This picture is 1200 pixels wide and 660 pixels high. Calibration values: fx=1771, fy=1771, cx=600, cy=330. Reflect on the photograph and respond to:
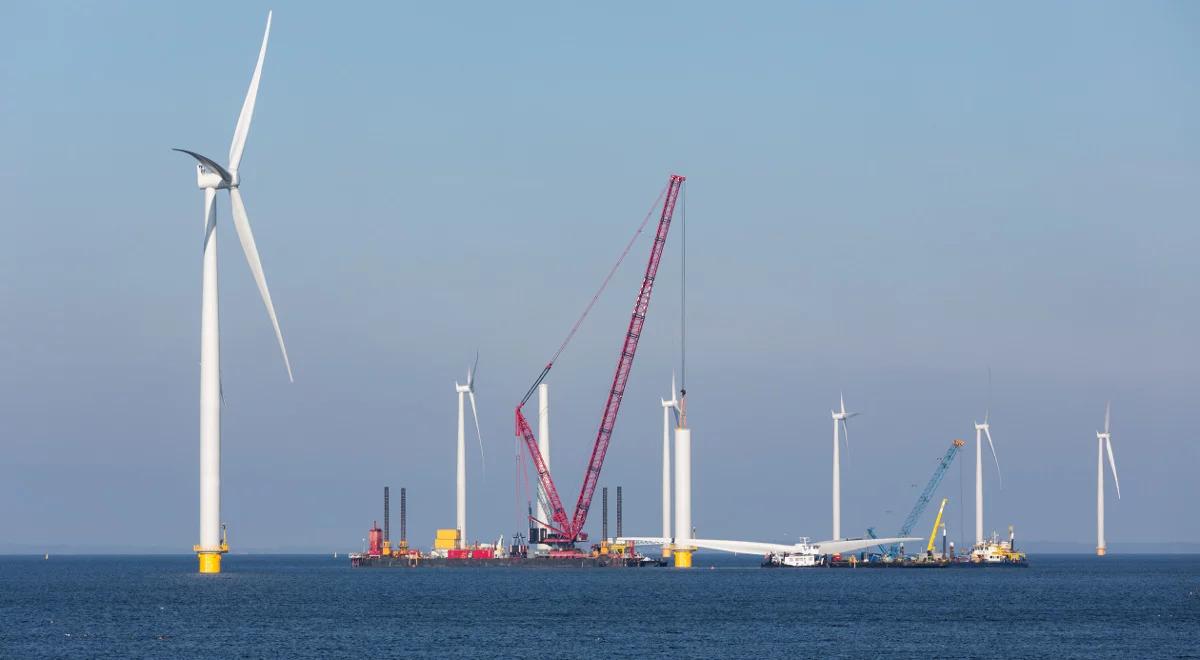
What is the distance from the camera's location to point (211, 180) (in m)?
152

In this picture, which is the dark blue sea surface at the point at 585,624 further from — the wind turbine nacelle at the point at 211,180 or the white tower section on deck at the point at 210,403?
the wind turbine nacelle at the point at 211,180

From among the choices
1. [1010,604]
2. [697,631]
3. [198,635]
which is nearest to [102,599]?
[198,635]

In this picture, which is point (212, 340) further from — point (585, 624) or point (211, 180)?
point (585, 624)

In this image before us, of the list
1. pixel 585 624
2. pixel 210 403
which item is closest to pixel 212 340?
pixel 210 403

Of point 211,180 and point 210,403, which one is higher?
point 211,180

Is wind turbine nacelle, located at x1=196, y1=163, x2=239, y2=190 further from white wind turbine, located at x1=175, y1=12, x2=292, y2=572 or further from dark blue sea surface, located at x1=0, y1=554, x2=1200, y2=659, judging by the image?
dark blue sea surface, located at x1=0, y1=554, x2=1200, y2=659

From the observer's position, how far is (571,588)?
19075 centimetres

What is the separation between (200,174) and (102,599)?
153 feet

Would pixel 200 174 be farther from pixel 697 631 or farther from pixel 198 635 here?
pixel 697 631

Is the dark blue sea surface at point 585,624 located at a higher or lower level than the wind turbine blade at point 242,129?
lower

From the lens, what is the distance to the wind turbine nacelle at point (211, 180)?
15138 cm

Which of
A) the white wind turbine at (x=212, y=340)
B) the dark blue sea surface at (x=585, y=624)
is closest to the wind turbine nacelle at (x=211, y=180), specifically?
the white wind turbine at (x=212, y=340)

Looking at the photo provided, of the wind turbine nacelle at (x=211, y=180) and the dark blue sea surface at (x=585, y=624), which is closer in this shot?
the dark blue sea surface at (x=585, y=624)

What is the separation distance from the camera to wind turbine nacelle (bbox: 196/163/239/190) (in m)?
151
